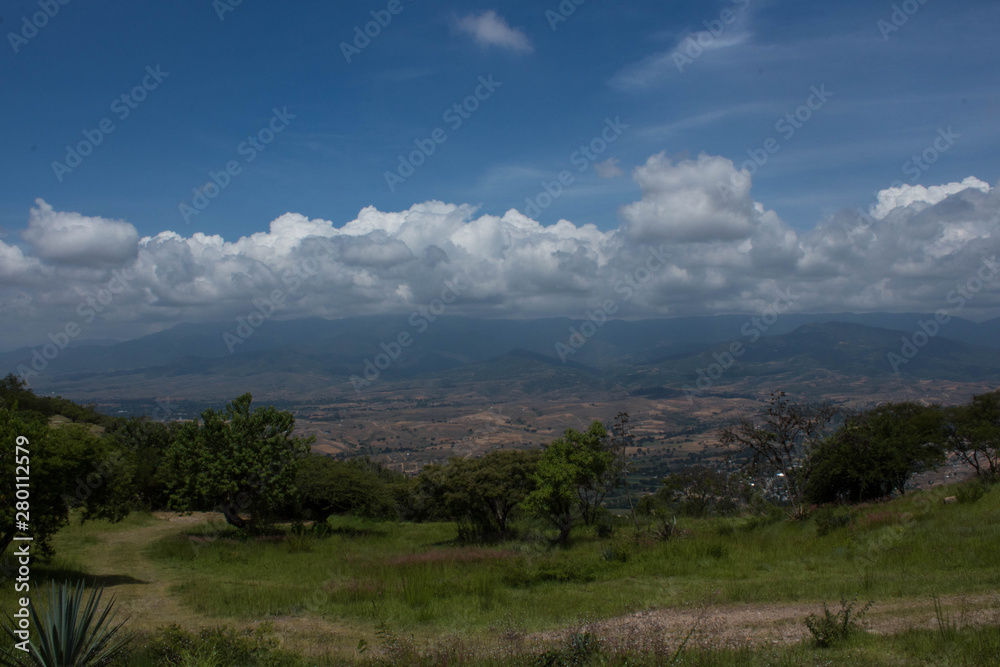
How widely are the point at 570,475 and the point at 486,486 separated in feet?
12.4

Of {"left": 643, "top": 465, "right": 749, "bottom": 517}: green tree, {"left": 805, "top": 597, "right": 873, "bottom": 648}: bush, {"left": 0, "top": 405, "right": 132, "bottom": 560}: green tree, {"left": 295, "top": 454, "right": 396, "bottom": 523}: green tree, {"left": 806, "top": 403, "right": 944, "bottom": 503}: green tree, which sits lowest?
{"left": 643, "top": 465, "right": 749, "bottom": 517}: green tree

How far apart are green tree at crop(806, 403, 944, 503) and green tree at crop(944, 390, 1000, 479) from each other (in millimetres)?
660

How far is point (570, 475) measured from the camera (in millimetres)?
17656

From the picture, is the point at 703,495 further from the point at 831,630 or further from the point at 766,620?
the point at 831,630

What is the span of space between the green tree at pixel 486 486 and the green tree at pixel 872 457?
13.0m

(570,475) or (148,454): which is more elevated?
(148,454)

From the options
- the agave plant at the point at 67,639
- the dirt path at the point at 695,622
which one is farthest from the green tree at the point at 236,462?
the agave plant at the point at 67,639

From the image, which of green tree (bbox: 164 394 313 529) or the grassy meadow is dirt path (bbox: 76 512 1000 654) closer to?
the grassy meadow

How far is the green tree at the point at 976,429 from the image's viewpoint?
24953 millimetres

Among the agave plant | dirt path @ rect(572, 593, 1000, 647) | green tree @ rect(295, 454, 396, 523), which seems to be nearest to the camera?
the agave plant

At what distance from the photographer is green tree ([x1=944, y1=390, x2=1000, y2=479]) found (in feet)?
81.9

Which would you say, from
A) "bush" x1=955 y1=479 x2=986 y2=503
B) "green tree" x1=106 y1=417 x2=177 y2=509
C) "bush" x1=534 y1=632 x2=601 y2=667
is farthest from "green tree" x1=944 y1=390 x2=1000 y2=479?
"green tree" x1=106 y1=417 x2=177 y2=509

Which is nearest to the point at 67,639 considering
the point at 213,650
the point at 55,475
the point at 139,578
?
the point at 213,650

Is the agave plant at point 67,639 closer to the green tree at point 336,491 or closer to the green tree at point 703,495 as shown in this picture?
the green tree at point 336,491
